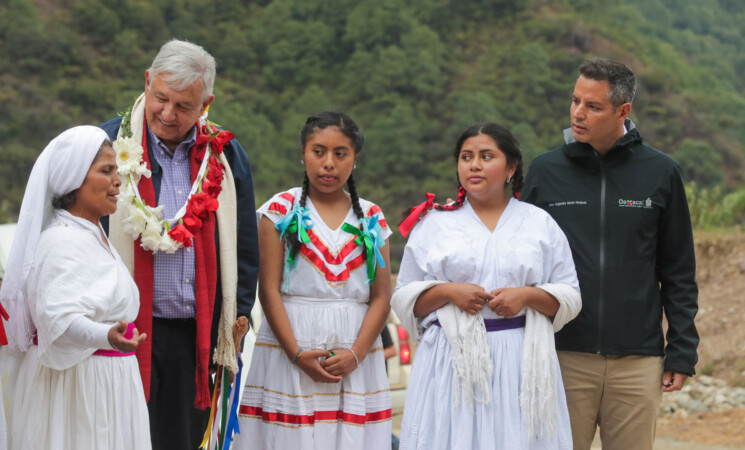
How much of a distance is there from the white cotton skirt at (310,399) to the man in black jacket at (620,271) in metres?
0.90

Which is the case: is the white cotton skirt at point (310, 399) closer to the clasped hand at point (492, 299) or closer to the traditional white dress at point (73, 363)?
the clasped hand at point (492, 299)

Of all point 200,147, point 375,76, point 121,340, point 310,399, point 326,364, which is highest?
point 375,76

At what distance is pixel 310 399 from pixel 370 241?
2.48 feet

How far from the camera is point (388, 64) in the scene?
2841 cm

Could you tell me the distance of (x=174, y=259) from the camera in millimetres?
3875

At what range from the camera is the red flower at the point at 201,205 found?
3900 millimetres

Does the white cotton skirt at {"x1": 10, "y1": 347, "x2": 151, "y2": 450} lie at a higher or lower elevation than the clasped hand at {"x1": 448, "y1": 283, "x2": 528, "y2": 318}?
lower

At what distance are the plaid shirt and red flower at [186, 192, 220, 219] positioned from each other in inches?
2.6

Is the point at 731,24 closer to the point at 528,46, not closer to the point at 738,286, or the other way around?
the point at 528,46

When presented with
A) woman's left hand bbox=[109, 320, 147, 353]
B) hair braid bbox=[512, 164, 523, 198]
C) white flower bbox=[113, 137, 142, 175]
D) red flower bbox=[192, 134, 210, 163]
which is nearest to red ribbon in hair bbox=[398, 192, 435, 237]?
hair braid bbox=[512, 164, 523, 198]

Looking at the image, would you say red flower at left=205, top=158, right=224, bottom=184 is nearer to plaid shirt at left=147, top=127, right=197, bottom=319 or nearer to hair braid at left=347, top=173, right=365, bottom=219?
plaid shirt at left=147, top=127, right=197, bottom=319

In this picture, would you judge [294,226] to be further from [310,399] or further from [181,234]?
[310,399]

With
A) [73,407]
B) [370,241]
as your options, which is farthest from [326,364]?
[73,407]

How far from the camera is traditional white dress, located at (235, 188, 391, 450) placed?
4141 millimetres
